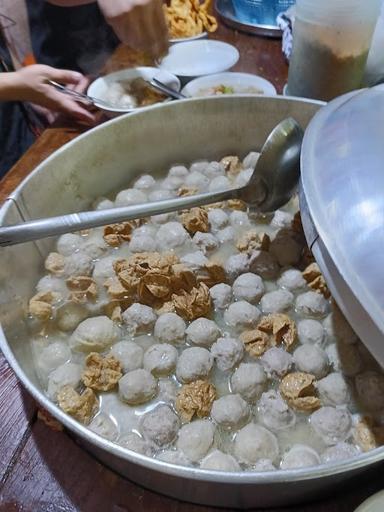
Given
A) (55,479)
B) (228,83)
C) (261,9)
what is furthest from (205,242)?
(261,9)

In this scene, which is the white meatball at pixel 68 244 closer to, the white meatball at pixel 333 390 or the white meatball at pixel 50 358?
the white meatball at pixel 50 358

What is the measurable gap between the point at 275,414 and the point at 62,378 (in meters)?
0.38

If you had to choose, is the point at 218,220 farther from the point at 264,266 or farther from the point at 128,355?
the point at 128,355

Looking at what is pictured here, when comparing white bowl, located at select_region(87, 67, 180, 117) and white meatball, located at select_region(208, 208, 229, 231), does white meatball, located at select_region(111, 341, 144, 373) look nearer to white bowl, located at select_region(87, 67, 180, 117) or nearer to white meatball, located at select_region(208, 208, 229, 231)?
white meatball, located at select_region(208, 208, 229, 231)

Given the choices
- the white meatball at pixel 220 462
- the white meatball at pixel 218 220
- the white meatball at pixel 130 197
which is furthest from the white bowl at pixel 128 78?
the white meatball at pixel 220 462

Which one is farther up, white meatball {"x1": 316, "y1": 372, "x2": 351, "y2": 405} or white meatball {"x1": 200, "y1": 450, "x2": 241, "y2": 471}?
white meatball {"x1": 200, "y1": 450, "x2": 241, "y2": 471}

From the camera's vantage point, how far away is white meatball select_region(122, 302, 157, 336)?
920 millimetres

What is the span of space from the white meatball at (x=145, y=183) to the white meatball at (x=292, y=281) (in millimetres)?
471

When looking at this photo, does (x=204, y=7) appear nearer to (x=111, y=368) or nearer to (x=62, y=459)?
(x=111, y=368)

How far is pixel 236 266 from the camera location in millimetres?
1021

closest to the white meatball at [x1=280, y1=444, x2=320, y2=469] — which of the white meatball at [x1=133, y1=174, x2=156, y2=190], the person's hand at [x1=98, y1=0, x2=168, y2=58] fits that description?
the white meatball at [x1=133, y1=174, x2=156, y2=190]

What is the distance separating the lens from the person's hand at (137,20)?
1476 millimetres

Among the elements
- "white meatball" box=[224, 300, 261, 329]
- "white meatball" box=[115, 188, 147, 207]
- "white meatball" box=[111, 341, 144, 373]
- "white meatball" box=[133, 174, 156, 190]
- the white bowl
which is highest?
the white bowl

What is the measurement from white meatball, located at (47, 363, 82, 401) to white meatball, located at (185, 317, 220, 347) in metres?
0.22
